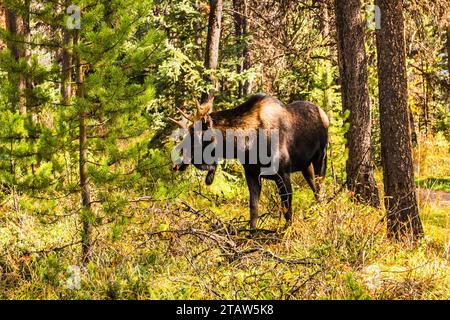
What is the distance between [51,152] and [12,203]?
3.04 metres

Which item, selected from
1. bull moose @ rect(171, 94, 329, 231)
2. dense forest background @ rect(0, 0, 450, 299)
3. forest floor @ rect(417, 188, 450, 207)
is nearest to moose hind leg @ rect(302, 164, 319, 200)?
bull moose @ rect(171, 94, 329, 231)

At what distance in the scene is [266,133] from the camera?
845 cm

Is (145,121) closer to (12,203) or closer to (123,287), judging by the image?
(123,287)

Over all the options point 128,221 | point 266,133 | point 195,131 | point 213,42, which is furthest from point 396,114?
point 213,42

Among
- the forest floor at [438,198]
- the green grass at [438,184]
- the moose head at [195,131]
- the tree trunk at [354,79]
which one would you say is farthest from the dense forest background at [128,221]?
the green grass at [438,184]

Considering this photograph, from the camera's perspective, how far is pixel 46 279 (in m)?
6.20

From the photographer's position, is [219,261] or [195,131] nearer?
[219,261]

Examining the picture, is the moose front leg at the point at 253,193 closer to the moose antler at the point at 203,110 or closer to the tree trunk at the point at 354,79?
the moose antler at the point at 203,110

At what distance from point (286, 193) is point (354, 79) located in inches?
93.5

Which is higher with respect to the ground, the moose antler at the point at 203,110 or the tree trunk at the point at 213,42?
the tree trunk at the point at 213,42

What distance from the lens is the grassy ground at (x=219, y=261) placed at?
19.7ft

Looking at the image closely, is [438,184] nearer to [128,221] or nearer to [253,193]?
[253,193]

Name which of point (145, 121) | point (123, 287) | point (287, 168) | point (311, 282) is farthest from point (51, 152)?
point (287, 168)

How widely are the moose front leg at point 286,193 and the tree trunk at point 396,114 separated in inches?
52.2
